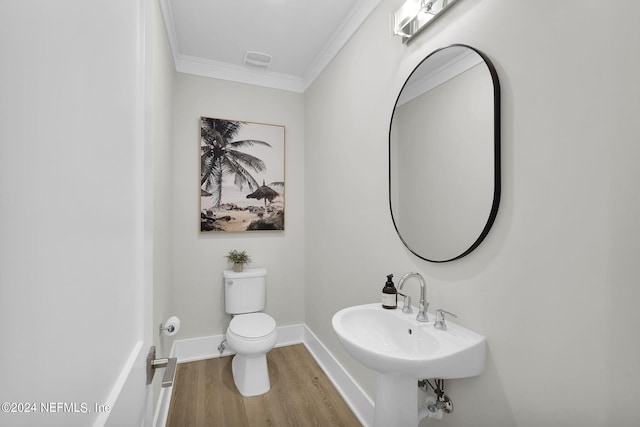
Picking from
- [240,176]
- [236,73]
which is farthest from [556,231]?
[236,73]

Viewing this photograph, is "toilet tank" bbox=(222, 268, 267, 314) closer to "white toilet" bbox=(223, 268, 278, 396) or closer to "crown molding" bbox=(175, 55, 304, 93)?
"white toilet" bbox=(223, 268, 278, 396)

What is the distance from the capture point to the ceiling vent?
247 cm

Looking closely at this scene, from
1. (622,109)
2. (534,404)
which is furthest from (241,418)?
(622,109)

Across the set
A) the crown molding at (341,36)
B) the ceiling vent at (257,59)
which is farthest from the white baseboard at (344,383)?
the ceiling vent at (257,59)

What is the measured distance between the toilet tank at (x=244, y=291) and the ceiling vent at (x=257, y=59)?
1830 millimetres

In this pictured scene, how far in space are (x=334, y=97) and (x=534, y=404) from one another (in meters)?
2.08

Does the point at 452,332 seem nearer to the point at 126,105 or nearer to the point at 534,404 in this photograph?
the point at 534,404

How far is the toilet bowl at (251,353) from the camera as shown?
6.59 ft

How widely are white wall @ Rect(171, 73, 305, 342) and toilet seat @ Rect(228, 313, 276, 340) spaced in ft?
1.65

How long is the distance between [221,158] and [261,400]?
1921mm

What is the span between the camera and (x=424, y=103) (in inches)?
54.4

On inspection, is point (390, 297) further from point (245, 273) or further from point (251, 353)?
point (245, 273)

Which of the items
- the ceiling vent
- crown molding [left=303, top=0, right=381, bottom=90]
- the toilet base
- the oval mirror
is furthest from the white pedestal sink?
the ceiling vent

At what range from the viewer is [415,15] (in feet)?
4.44
